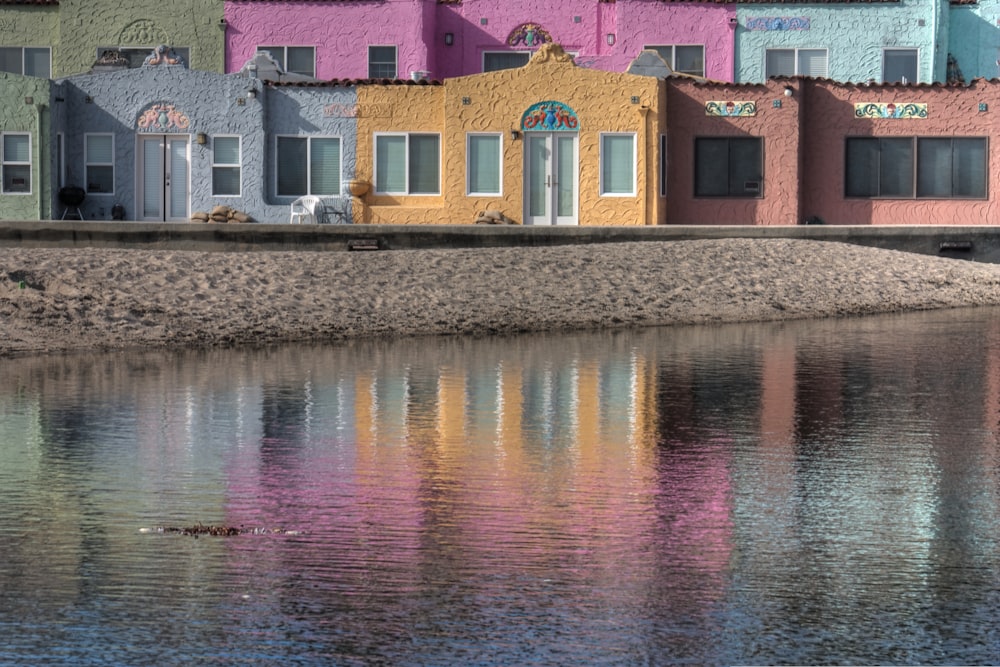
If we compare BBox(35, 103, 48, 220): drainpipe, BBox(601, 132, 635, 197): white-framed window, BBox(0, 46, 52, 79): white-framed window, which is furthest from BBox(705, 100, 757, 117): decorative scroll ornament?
BBox(0, 46, 52, 79): white-framed window

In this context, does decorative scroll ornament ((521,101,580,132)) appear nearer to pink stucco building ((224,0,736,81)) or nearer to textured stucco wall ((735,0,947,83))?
pink stucco building ((224,0,736,81))

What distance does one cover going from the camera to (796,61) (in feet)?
155

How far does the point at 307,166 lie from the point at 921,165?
13798 millimetres

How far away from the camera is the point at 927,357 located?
2144 centimetres

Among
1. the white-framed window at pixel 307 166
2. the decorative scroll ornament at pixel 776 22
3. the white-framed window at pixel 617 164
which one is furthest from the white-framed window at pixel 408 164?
the decorative scroll ornament at pixel 776 22

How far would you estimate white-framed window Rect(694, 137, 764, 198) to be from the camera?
40562 mm

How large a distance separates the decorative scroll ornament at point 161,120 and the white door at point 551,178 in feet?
25.8

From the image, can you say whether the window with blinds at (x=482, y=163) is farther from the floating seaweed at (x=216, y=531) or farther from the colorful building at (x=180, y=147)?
the floating seaweed at (x=216, y=531)

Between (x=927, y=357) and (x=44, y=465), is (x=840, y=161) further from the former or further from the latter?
(x=44, y=465)

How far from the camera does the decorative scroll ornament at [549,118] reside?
1555 inches

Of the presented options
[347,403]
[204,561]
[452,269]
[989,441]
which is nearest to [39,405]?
[347,403]

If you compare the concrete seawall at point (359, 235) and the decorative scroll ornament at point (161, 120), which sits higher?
the decorative scroll ornament at point (161, 120)

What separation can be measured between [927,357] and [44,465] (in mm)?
11740

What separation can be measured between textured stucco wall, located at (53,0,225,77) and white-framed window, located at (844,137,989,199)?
17.0 m
